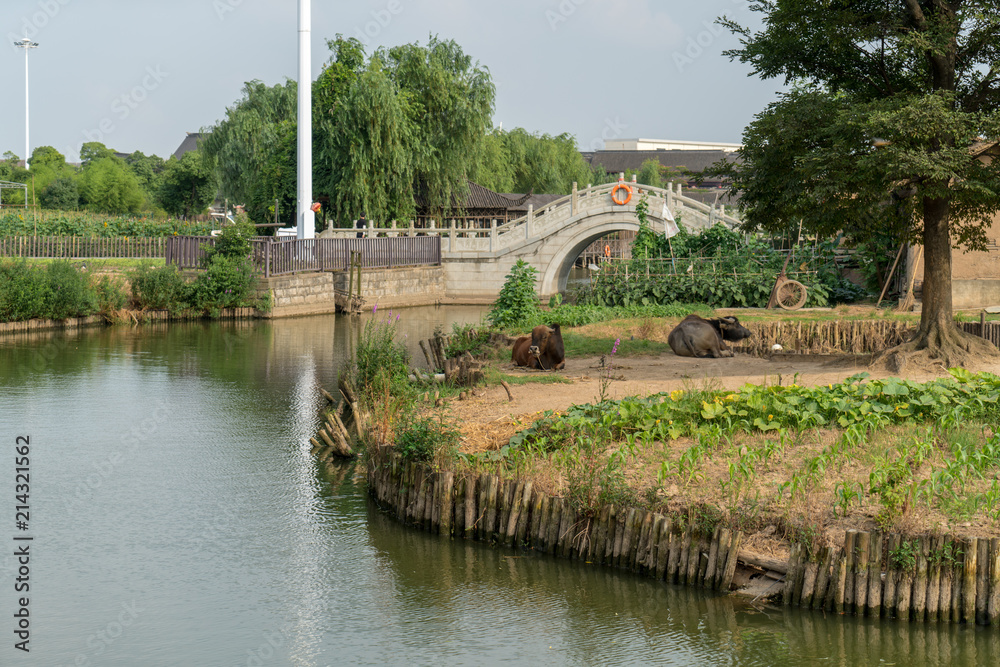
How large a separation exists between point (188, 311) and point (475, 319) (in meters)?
8.29

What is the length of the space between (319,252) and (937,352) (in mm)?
21622

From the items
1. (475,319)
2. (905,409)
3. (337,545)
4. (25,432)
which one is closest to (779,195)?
(905,409)

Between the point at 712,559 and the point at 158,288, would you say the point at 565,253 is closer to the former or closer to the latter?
the point at 158,288

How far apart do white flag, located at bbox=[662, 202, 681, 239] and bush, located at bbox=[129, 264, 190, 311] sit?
13759 millimetres

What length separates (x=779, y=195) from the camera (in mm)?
13727

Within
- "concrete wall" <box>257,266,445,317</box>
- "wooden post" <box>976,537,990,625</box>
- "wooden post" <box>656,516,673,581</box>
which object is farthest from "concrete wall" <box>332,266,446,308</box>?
"wooden post" <box>976,537,990,625</box>

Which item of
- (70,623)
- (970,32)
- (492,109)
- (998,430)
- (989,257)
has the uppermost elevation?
(492,109)

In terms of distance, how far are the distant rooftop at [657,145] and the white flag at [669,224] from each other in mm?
70940

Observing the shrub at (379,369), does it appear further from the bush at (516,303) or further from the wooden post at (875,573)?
the wooden post at (875,573)

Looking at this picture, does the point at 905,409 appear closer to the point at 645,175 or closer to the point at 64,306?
the point at 64,306

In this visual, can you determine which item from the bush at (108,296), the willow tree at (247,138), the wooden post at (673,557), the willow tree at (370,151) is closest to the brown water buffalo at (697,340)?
the wooden post at (673,557)

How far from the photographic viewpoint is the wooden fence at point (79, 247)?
3036 cm

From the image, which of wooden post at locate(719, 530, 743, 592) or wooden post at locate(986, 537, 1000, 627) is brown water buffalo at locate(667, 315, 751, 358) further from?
wooden post at locate(986, 537, 1000, 627)

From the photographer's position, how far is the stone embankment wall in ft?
21.8
